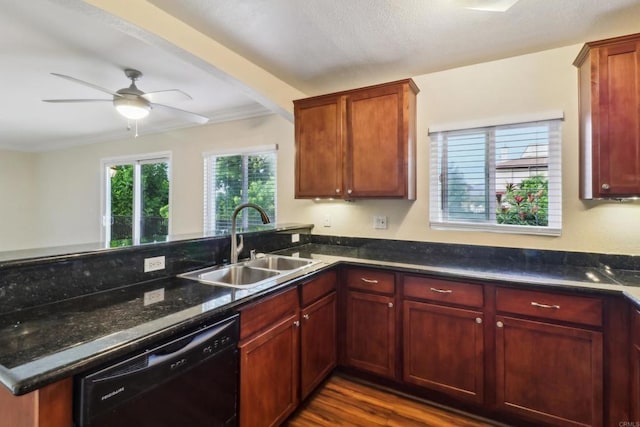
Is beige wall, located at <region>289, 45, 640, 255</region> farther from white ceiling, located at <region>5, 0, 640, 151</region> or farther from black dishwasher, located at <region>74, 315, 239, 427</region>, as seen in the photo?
black dishwasher, located at <region>74, 315, 239, 427</region>

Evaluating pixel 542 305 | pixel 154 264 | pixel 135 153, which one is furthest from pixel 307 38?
pixel 135 153

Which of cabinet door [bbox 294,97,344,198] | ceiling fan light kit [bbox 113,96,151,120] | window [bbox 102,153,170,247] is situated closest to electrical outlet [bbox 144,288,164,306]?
cabinet door [bbox 294,97,344,198]

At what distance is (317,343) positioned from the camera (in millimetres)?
2041

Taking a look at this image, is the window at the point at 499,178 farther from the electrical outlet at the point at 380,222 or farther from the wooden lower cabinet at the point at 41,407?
the wooden lower cabinet at the point at 41,407

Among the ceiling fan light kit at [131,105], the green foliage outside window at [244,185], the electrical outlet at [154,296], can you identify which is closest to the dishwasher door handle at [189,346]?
the electrical outlet at [154,296]

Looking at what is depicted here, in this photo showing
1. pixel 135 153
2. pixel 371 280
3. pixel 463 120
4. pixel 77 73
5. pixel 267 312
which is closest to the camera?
pixel 267 312

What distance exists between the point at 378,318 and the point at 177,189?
3.22m

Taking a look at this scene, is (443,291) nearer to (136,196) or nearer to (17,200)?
(136,196)

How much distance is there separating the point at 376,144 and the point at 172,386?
2.01 metres

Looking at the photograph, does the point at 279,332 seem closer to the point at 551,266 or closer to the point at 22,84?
the point at 551,266

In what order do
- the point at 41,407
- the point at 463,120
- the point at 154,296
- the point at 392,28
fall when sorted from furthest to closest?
the point at 463,120, the point at 392,28, the point at 154,296, the point at 41,407

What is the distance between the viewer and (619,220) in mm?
1979

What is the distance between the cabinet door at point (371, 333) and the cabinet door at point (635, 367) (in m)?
1.18

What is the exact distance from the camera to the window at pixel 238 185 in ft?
11.5
